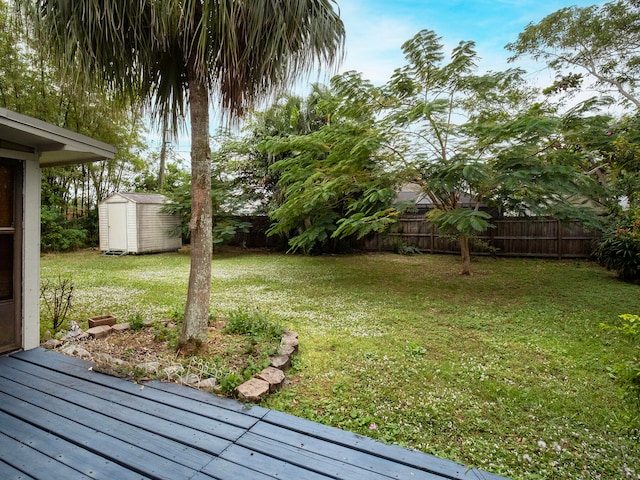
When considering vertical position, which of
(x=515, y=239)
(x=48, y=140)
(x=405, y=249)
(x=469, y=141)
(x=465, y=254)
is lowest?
(x=405, y=249)

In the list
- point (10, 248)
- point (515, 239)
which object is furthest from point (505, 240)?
point (10, 248)

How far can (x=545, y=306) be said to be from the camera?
4.93m

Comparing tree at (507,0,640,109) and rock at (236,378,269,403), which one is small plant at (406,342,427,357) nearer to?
rock at (236,378,269,403)

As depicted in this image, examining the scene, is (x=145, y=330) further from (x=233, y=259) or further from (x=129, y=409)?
(x=233, y=259)

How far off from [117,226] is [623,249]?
44.0ft

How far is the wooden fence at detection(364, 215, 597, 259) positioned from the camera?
945cm

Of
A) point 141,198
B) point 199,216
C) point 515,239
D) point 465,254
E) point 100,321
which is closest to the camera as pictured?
point 199,216

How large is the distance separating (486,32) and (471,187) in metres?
2.83

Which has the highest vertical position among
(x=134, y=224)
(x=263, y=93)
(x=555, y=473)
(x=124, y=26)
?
(x=124, y=26)

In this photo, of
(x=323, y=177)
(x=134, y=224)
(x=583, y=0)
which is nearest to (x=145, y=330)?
(x=323, y=177)

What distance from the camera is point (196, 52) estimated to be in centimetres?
269

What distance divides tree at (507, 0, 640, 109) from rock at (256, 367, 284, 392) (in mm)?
10986

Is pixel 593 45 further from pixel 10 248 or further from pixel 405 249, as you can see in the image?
pixel 10 248

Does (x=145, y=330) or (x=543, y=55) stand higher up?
(x=543, y=55)
